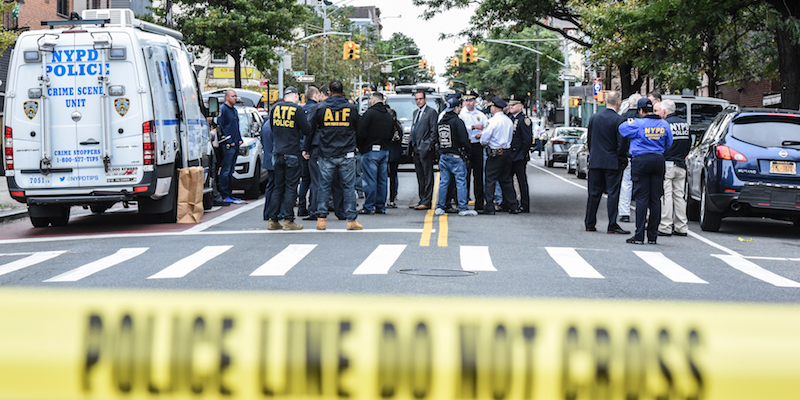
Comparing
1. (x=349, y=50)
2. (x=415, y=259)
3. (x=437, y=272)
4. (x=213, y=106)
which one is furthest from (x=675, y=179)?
(x=349, y=50)

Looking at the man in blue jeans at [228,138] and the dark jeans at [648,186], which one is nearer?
the dark jeans at [648,186]

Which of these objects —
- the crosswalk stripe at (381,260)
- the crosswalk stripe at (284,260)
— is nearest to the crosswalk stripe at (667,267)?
the crosswalk stripe at (381,260)

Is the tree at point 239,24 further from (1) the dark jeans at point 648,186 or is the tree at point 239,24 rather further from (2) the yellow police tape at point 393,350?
(2) the yellow police tape at point 393,350

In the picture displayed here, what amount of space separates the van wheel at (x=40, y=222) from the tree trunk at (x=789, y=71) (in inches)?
504

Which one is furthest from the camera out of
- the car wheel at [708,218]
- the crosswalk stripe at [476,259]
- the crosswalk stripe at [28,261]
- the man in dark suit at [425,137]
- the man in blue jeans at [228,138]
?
the man in blue jeans at [228,138]

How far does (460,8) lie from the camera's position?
38.0 metres

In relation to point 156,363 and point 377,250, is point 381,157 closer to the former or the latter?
point 377,250

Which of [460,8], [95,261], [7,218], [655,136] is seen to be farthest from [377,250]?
[460,8]

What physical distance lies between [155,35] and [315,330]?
12.4 meters

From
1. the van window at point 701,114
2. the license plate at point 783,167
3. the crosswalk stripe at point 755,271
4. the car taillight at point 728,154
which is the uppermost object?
the van window at point 701,114

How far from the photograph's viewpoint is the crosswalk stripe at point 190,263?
867 centimetres

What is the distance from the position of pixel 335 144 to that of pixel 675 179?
174 inches

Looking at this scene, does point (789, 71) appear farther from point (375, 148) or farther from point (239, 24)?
point (239, 24)

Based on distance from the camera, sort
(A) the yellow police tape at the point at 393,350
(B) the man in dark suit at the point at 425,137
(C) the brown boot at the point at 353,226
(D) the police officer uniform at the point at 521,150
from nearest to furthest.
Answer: (A) the yellow police tape at the point at 393,350 → (C) the brown boot at the point at 353,226 → (B) the man in dark suit at the point at 425,137 → (D) the police officer uniform at the point at 521,150
